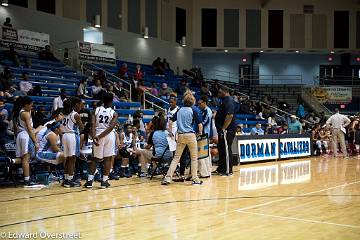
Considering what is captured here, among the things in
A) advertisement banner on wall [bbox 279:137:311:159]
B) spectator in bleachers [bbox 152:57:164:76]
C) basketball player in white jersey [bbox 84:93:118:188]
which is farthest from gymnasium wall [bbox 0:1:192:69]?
basketball player in white jersey [bbox 84:93:118:188]

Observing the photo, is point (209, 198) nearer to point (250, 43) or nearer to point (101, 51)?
point (101, 51)

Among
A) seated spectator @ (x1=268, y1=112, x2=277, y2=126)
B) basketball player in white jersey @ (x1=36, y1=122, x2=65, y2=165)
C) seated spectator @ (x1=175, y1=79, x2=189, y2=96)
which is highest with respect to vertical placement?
seated spectator @ (x1=175, y1=79, x2=189, y2=96)

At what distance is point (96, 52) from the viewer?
20.7 metres

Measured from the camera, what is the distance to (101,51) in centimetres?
2098

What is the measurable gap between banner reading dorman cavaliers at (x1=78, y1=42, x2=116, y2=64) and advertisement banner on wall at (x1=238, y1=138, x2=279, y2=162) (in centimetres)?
922

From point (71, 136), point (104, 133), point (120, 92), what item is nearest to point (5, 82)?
point (71, 136)

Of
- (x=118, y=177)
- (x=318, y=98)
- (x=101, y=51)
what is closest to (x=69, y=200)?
(x=118, y=177)

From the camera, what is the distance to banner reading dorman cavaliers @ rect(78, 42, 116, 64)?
20.0 metres

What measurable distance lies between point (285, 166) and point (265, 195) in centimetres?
542

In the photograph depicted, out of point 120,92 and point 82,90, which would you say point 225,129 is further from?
point 120,92

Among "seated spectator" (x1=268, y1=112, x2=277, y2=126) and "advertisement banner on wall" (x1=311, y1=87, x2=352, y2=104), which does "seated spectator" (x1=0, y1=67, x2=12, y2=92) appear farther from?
"advertisement banner on wall" (x1=311, y1=87, x2=352, y2=104)

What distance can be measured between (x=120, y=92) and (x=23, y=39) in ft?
→ 13.8

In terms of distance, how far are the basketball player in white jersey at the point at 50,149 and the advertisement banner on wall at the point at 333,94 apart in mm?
22948

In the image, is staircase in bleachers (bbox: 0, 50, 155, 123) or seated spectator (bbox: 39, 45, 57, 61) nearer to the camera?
staircase in bleachers (bbox: 0, 50, 155, 123)
